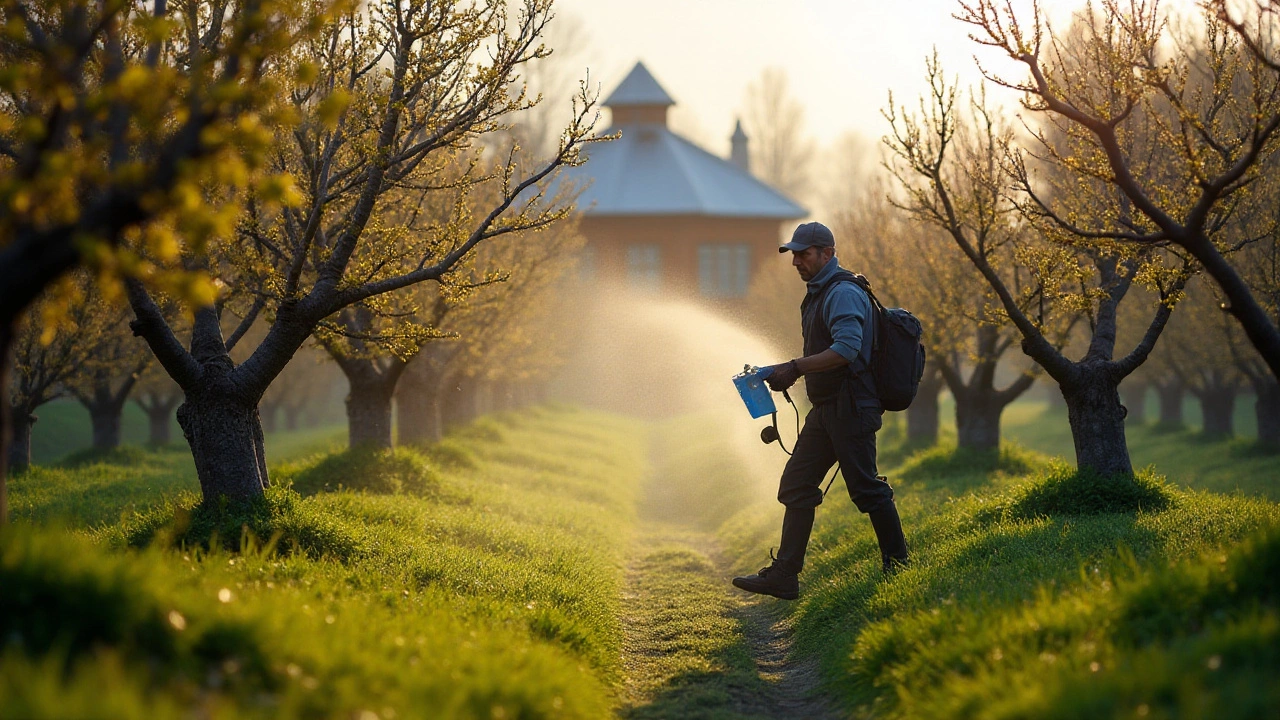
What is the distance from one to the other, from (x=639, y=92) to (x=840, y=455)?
5669cm

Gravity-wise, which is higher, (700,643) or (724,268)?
(724,268)

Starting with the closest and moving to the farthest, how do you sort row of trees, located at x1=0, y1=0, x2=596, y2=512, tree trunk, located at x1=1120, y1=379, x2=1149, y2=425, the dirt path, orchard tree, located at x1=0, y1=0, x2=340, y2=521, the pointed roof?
orchard tree, located at x1=0, y1=0, x2=340, y2=521, the dirt path, row of trees, located at x1=0, y1=0, x2=596, y2=512, tree trunk, located at x1=1120, y1=379, x2=1149, y2=425, the pointed roof

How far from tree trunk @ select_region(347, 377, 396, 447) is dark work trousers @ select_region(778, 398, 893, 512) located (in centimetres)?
731

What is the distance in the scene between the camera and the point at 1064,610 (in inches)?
197

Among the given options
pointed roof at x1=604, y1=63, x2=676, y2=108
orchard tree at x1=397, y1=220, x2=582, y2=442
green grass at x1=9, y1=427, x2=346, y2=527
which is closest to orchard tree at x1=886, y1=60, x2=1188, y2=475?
orchard tree at x1=397, y1=220, x2=582, y2=442

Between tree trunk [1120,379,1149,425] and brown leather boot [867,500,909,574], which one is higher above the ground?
brown leather boot [867,500,909,574]

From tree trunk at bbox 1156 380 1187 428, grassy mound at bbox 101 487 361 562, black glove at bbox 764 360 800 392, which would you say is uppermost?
black glove at bbox 764 360 800 392

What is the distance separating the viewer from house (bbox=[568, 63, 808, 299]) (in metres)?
55.3

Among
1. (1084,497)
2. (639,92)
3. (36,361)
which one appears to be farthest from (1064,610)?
(639,92)

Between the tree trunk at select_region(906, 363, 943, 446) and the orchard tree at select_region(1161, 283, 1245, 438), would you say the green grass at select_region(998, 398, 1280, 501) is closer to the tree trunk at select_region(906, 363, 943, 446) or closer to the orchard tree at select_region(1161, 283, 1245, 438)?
the orchard tree at select_region(1161, 283, 1245, 438)

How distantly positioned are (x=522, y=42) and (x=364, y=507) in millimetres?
4156

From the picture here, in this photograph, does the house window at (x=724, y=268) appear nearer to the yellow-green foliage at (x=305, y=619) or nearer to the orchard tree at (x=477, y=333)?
the orchard tree at (x=477, y=333)

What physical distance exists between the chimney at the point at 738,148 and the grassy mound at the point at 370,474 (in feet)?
188

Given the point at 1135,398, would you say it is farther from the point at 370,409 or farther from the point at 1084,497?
the point at 370,409
